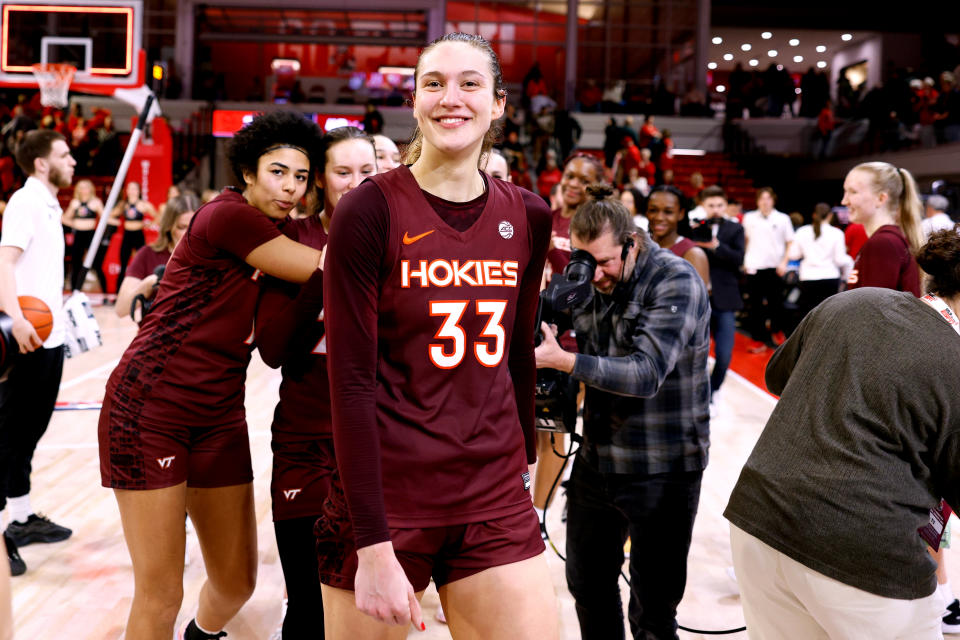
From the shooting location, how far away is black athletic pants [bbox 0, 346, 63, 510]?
14.0 feet

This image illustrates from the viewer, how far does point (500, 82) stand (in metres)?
1.95

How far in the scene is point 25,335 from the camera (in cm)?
384

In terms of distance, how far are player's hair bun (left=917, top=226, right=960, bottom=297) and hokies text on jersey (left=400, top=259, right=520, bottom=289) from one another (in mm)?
1034

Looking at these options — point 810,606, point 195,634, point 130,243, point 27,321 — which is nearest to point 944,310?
point 810,606

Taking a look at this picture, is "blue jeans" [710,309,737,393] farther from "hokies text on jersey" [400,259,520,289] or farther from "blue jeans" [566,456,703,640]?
"hokies text on jersey" [400,259,520,289]

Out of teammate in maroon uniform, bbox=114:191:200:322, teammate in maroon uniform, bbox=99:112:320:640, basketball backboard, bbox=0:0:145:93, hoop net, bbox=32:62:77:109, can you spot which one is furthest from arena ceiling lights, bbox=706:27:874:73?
teammate in maroon uniform, bbox=99:112:320:640

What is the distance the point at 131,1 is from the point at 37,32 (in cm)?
1563

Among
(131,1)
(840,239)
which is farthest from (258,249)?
(131,1)

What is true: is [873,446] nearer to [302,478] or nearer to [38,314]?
[302,478]

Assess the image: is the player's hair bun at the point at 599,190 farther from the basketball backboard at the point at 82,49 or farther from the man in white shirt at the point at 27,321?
the basketball backboard at the point at 82,49

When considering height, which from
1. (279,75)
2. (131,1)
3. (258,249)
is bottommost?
(258,249)

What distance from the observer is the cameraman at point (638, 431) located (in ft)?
8.79

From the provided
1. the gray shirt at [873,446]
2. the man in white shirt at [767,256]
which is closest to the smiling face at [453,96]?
the gray shirt at [873,446]

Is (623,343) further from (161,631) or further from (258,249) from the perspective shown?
(161,631)
